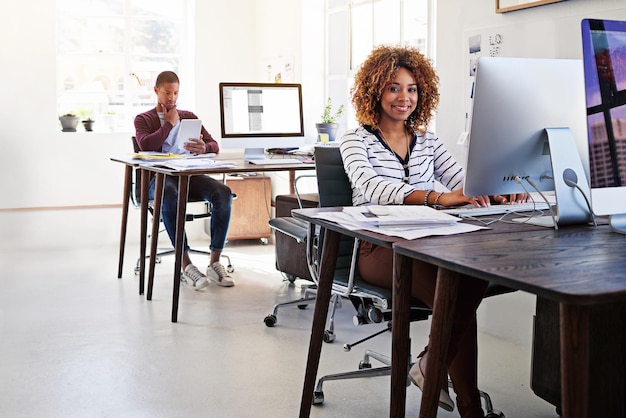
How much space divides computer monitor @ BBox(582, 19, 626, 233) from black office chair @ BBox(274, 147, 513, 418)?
0.65m

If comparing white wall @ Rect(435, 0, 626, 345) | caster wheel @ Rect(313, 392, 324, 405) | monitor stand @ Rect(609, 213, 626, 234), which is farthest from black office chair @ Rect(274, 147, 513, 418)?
white wall @ Rect(435, 0, 626, 345)

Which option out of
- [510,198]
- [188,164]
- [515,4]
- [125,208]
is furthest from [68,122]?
[510,198]

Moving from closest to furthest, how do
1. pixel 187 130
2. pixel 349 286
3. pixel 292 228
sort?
pixel 349 286 → pixel 292 228 → pixel 187 130

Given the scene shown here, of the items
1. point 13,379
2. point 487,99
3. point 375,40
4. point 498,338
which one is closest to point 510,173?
point 487,99

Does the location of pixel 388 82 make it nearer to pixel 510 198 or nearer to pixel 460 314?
pixel 510 198

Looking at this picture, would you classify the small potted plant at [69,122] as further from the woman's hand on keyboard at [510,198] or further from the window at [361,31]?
the woman's hand on keyboard at [510,198]

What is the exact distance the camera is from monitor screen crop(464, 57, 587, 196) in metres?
1.96

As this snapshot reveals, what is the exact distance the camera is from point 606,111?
1.74 meters

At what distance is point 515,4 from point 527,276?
106 inches

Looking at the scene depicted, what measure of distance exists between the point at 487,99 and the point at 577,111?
0.29 m

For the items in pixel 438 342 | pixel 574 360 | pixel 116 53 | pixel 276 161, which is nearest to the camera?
pixel 574 360

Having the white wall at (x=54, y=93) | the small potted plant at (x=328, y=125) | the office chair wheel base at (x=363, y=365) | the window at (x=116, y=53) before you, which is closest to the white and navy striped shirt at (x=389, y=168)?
the office chair wheel base at (x=363, y=365)

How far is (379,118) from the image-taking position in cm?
281

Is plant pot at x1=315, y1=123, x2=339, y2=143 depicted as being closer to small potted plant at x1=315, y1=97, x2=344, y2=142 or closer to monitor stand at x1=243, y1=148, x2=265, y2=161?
small potted plant at x1=315, y1=97, x2=344, y2=142
